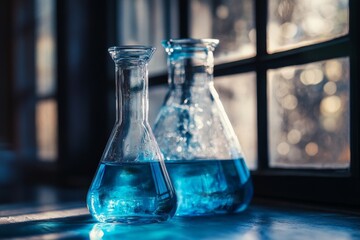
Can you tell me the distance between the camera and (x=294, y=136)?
1099mm

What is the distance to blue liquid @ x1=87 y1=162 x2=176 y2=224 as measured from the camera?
0.75 m

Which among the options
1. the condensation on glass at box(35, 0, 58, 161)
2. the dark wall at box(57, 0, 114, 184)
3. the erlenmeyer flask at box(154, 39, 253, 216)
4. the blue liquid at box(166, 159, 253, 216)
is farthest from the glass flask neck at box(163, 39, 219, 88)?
the condensation on glass at box(35, 0, 58, 161)

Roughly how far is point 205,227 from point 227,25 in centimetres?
59

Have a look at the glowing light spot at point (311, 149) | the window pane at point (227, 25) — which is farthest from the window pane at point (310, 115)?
the window pane at point (227, 25)

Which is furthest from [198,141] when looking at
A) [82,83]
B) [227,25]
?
[82,83]

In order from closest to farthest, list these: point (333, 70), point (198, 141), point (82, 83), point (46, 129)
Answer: point (198, 141)
point (333, 70)
point (82, 83)
point (46, 129)

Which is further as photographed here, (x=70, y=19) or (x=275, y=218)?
(x=70, y=19)

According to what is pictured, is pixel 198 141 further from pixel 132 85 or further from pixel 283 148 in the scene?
pixel 283 148

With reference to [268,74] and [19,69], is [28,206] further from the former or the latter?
[19,69]

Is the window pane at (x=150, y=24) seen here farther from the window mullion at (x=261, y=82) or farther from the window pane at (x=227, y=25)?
the window mullion at (x=261, y=82)

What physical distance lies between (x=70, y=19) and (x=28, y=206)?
2.28ft

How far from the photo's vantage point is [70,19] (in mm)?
1642

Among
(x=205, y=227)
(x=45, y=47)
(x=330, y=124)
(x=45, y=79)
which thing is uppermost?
(x=45, y=47)

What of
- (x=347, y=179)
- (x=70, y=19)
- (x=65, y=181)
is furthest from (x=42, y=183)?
(x=347, y=179)
